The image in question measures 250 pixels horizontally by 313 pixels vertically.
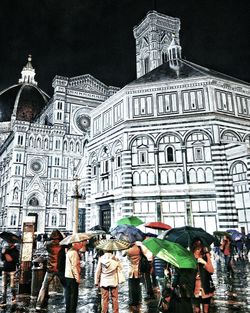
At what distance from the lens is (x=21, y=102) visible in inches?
2569

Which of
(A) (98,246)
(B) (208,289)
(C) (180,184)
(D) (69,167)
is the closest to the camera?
(B) (208,289)

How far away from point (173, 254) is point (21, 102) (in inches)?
2651

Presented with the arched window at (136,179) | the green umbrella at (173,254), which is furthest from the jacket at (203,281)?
the arched window at (136,179)

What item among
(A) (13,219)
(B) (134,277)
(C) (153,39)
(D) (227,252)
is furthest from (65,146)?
(B) (134,277)

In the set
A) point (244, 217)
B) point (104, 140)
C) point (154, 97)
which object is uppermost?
point (154, 97)

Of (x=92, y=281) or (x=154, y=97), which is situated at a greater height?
(x=154, y=97)

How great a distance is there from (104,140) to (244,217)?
13.2m

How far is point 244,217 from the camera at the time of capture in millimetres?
21828

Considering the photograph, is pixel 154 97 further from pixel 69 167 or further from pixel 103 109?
pixel 69 167

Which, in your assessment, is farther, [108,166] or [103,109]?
[103,109]

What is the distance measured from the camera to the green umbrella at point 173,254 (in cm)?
397

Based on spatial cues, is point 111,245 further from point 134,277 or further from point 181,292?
point 181,292

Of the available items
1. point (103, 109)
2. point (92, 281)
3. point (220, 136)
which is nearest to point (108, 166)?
point (103, 109)

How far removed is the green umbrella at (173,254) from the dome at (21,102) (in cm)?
6179
